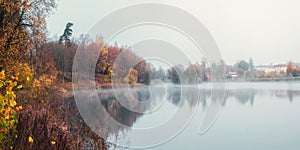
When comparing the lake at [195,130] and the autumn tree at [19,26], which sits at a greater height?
the autumn tree at [19,26]

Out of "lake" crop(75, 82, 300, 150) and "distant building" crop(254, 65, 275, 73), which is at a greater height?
"distant building" crop(254, 65, 275, 73)

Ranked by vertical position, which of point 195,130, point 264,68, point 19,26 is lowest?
point 195,130

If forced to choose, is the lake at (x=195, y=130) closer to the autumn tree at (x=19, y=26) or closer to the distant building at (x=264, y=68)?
the autumn tree at (x=19, y=26)

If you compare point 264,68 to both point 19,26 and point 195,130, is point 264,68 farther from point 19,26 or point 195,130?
point 19,26

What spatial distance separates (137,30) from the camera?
574 cm

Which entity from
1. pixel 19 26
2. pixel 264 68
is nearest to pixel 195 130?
pixel 19 26

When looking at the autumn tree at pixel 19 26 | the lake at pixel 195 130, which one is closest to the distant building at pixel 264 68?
the lake at pixel 195 130

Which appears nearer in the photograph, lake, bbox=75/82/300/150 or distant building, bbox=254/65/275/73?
lake, bbox=75/82/300/150

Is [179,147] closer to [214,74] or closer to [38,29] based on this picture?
[214,74]

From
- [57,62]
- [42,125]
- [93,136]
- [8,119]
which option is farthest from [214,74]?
[57,62]

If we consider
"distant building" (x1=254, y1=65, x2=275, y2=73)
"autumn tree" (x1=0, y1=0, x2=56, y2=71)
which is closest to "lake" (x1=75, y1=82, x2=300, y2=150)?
"autumn tree" (x1=0, y1=0, x2=56, y2=71)

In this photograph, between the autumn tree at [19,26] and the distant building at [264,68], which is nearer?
the autumn tree at [19,26]

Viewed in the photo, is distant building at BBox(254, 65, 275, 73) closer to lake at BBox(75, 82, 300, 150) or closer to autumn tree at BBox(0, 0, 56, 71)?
lake at BBox(75, 82, 300, 150)

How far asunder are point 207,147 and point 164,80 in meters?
8.09
